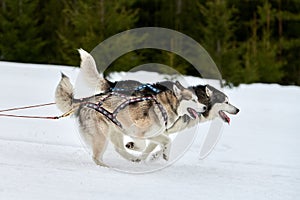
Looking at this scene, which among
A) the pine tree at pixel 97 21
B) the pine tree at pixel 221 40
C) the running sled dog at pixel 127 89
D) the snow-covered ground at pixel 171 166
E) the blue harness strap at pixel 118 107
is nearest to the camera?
the snow-covered ground at pixel 171 166

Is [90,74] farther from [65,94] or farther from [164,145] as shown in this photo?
[164,145]

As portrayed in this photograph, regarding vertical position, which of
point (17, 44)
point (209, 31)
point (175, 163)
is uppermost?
point (175, 163)

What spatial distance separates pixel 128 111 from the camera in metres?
5.84

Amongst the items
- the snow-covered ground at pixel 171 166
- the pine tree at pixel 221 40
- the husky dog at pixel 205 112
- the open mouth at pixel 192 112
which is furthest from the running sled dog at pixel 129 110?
the pine tree at pixel 221 40

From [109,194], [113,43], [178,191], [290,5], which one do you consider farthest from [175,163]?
[290,5]

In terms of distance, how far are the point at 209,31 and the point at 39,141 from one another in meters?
7.44

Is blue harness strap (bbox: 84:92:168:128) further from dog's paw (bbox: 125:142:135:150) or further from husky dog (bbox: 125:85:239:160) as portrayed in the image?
dog's paw (bbox: 125:142:135:150)

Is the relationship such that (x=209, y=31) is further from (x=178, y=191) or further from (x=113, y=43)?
(x=178, y=191)

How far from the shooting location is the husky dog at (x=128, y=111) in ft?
19.1

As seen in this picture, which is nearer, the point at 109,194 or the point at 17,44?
the point at 109,194

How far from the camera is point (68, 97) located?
235 inches

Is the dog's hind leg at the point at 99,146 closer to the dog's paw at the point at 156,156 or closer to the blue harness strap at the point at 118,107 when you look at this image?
the blue harness strap at the point at 118,107

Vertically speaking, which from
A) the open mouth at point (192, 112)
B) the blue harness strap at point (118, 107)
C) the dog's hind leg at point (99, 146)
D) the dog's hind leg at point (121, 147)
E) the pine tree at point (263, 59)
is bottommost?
the pine tree at point (263, 59)

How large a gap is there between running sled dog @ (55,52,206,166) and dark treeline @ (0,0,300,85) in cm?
655
